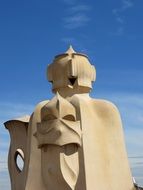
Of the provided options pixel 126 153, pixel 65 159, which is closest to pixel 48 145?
pixel 65 159

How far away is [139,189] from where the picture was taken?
13.0m

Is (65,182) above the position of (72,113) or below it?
below

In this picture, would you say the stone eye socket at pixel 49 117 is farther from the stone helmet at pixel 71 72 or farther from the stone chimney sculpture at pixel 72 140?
the stone helmet at pixel 71 72

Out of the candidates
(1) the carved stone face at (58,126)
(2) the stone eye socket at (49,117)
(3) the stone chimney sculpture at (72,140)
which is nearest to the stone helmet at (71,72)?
(3) the stone chimney sculpture at (72,140)

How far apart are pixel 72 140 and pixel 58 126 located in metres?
0.53

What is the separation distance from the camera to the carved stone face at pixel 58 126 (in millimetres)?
11867

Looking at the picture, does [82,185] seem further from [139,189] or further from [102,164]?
[139,189]

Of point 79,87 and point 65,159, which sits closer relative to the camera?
point 65,159

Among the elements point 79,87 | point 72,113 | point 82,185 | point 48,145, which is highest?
point 79,87

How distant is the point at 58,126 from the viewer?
11.9m

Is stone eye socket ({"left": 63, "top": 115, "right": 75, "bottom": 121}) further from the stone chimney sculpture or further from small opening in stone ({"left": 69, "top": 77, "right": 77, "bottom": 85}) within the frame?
small opening in stone ({"left": 69, "top": 77, "right": 77, "bottom": 85})

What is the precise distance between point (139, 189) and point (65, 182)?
7.93 ft

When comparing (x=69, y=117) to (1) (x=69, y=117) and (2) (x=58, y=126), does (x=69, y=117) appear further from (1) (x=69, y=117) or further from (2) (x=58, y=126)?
(2) (x=58, y=126)

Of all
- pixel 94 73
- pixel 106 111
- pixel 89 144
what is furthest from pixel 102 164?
pixel 94 73
